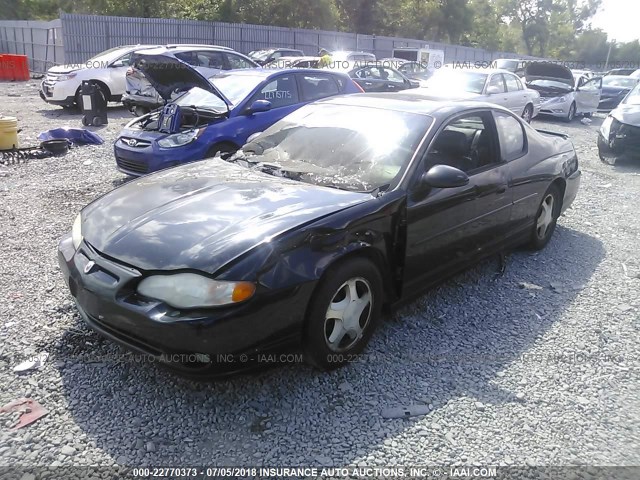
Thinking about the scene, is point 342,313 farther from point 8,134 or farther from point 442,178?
point 8,134

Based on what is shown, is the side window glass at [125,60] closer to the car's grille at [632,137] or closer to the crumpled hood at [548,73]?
the car's grille at [632,137]

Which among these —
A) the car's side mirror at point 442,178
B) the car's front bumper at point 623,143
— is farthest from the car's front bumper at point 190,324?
the car's front bumper at point 623,143

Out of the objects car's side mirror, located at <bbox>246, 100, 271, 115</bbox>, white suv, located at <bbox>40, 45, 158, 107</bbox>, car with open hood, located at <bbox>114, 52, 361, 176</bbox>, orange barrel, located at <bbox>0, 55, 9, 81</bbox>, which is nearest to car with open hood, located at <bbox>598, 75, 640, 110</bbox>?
car with open hood, located at <bbox>114, 52, 361, 176</bbox>

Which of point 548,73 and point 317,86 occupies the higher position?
point 548,73

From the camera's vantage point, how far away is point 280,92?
26.3ft

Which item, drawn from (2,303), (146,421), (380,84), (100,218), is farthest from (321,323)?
(380,84)

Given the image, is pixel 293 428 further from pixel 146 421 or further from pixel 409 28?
pixel 409 28

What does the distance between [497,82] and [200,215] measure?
10940mm

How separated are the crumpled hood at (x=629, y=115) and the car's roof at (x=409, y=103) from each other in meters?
6.76

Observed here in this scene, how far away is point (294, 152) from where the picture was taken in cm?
406

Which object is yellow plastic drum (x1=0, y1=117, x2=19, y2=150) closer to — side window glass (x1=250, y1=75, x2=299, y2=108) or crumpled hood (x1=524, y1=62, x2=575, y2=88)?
side window glass (x1=250, y1=75, x2=299, y2=108)

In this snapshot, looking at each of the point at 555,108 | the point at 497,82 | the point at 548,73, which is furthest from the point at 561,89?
the point at 497,82

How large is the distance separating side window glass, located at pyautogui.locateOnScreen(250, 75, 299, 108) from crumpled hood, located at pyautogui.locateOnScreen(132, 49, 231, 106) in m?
0.80

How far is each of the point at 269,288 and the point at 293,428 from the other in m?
0.74
